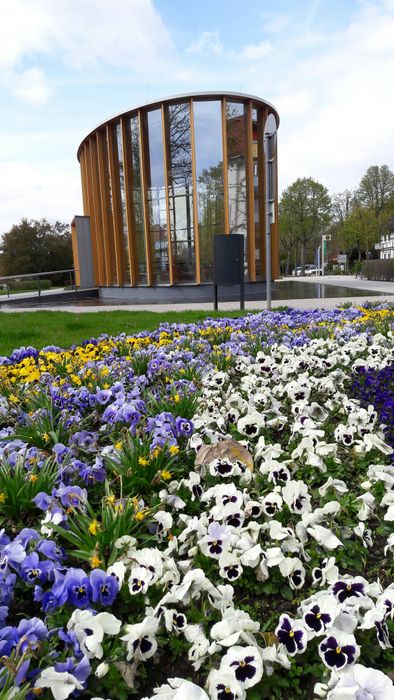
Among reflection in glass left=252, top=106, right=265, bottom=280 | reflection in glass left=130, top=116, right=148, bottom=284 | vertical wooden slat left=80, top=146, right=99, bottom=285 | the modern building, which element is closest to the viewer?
the modern building

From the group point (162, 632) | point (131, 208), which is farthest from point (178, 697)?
point (131, 208)

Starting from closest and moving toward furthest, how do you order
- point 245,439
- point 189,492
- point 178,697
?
1. point 178,697
2. point 189,492
3. point 245,439

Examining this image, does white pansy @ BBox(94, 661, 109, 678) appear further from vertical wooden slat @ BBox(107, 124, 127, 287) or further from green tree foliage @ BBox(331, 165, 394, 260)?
green tree foliage @ BBox(331, 165, 394, 260)

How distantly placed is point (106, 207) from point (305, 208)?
32.3 metres

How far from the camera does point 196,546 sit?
1873 mm

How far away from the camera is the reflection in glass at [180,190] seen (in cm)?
1736

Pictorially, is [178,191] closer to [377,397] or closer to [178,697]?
[377,397]

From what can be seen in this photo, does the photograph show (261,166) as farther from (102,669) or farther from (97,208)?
(102,669)

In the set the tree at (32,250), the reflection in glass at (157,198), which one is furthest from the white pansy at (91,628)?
the tree at (32,250)

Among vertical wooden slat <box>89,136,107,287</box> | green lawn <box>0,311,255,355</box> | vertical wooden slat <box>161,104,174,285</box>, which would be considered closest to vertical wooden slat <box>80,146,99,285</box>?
vertical wooden slat <box>89,136,107,287</box>

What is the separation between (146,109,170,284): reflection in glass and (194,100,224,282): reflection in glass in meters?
1.39

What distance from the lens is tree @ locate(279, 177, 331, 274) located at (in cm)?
4897

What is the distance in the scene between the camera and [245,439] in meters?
2.94

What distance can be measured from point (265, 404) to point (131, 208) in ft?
56.3
